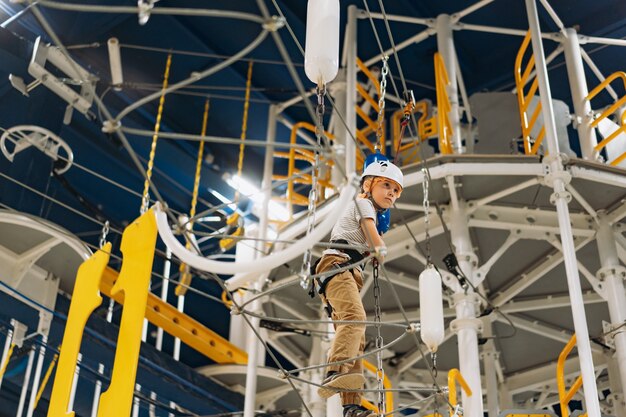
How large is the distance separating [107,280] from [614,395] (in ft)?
23.4

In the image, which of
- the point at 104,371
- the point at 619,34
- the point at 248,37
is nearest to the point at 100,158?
the point at 248,37

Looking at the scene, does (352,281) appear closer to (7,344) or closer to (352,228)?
(352,228)

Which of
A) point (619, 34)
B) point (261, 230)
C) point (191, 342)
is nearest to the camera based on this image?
point (261, 230)

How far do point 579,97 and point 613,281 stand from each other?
301 cm

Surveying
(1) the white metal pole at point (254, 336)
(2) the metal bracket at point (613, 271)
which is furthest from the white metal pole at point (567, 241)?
(1) the white metal pole at point (254, 336)

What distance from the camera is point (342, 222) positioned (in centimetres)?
689

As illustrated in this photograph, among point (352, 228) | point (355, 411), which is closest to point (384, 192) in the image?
point (352, 228)

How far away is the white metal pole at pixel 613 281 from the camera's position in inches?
383

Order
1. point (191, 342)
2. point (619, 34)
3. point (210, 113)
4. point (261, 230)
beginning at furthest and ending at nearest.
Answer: point (210, 113) < point (619, 34) < point (191, 342) < point (261, 230)

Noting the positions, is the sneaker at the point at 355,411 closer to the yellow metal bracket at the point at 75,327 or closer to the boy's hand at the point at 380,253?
the boy's hand at the point at 380,253

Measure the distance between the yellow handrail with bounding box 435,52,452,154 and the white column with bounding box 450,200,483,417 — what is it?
0.78 metres

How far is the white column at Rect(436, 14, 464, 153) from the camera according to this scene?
37.9ft

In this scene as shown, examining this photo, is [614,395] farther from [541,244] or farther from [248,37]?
[248,37]

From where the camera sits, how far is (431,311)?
607cm
